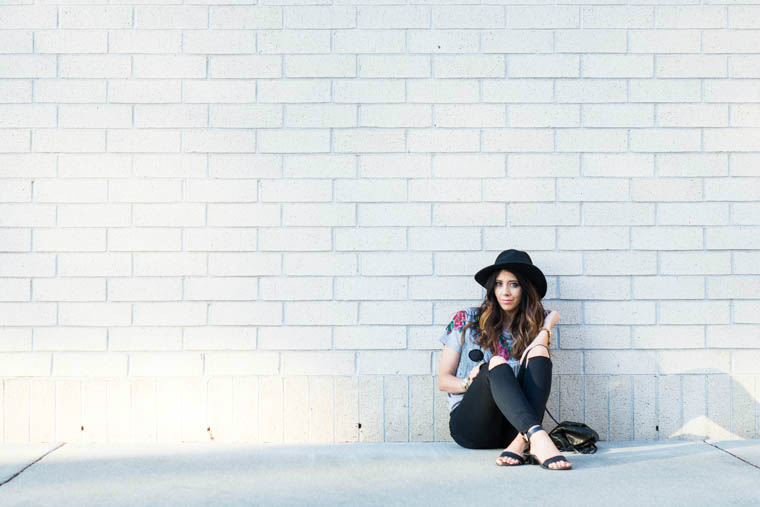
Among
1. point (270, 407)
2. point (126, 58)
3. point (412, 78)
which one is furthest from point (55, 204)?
point (412, 78)

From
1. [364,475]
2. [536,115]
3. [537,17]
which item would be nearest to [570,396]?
[364,475]

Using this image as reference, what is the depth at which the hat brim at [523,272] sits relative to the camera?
14.1 ft

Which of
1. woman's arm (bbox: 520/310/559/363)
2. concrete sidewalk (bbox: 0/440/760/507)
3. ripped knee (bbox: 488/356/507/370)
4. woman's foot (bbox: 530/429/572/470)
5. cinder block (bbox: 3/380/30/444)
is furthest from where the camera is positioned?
cinder block (bbox: 3/380/30/444)

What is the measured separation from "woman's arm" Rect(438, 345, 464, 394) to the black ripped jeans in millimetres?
93

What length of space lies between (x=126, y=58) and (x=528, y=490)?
11.3 ft

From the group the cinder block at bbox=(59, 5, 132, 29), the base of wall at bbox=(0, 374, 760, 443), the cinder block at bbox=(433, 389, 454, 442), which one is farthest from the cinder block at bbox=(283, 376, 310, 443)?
the cinder block at bbox=(59, 5, 132, 29)

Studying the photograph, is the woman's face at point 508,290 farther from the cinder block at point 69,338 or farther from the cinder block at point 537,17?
the cinder block at point 69,338

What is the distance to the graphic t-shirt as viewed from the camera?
441 cm

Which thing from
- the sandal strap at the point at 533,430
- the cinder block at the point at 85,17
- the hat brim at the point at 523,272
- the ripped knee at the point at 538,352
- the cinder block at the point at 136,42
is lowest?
the sandal strap at the point at 533,430

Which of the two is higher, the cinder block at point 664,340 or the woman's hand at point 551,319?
the woman's hand at point 551,319

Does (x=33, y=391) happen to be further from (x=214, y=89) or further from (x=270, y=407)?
(x=214, y=89)

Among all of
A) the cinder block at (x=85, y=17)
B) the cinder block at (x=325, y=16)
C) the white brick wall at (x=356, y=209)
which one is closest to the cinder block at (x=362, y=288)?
the white brick wall at (x=356, y=209)

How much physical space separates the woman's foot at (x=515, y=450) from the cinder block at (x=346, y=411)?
985 mm

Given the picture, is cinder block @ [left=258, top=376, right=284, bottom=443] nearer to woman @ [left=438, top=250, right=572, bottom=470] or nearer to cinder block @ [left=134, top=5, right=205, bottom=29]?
woman @ [left=438, top=250, right=572, bottom=470]
